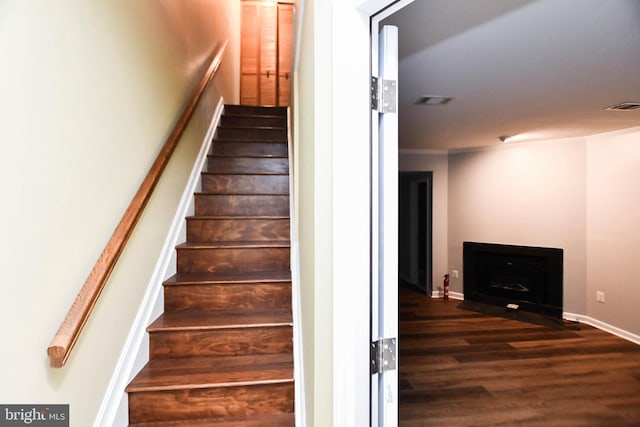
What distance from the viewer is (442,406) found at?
2.38 m

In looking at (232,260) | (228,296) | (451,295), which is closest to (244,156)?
(232,260)

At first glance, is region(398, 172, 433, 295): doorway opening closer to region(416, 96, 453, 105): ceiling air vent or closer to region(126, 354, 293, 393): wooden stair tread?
region(416, 96, 453, 105): ceiling air vent

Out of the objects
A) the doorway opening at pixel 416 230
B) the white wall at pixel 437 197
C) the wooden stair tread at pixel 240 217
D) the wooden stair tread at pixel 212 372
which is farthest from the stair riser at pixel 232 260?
the doorway opening at pixel 416 230

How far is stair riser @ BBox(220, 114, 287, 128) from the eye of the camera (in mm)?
3691

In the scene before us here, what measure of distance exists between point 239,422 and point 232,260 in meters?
1.03

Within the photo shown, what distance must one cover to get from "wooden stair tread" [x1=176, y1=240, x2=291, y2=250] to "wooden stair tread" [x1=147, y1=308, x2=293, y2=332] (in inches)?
17.8

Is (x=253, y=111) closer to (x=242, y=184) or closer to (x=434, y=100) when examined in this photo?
(x=242, y=184)

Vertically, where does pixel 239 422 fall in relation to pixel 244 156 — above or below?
below

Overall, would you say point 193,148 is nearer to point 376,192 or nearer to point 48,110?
point 48,110

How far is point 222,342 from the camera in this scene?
1.85 m

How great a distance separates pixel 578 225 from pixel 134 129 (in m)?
4.85

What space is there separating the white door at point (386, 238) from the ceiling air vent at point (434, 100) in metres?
1.69

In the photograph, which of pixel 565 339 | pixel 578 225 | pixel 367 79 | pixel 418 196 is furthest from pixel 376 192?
pixel 418 196

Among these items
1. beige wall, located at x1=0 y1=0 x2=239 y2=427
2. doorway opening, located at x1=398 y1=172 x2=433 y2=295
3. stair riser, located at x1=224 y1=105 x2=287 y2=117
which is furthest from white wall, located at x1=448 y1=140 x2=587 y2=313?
beige wall, located at x1=0 y1=0 x2=239 y2=427
